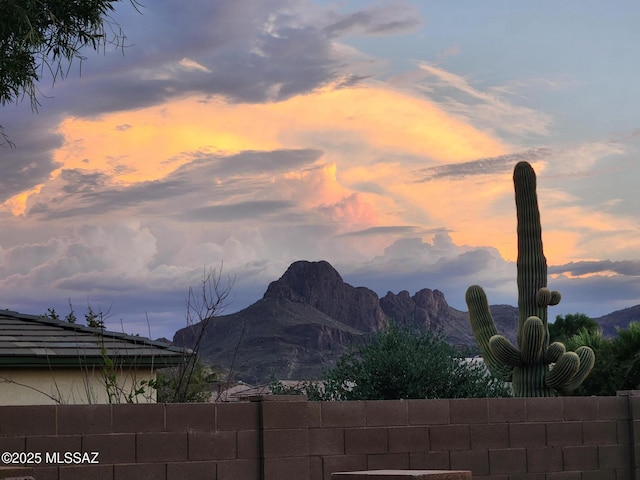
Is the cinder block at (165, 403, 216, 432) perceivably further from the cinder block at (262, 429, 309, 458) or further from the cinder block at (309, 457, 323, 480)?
the cinder block at (309, 457, 323, 480)

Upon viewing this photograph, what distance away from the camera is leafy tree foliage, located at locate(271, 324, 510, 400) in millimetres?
16625

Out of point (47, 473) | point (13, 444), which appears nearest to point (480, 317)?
point (47, 473)

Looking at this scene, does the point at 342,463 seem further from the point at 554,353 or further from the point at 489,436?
the point at 554,353

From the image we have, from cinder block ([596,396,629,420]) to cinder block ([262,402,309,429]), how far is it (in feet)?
15.4

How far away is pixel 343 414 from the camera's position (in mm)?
11555

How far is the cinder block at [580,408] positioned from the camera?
13.5m

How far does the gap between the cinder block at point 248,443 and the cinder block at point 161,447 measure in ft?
1.98

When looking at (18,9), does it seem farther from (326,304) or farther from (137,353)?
(326,304)

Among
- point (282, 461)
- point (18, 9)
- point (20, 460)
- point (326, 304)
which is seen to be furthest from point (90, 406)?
point (326, 304)

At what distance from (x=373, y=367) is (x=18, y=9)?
25.5ft

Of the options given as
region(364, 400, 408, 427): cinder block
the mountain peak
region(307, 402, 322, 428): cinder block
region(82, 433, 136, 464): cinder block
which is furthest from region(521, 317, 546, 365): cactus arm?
the mountain peak

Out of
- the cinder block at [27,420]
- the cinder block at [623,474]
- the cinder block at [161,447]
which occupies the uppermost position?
the cinder block at [27,420]

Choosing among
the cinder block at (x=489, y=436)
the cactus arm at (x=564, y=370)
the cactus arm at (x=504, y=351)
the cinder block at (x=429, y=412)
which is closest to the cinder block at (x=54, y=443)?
the cinder block at (x=429, y=412)

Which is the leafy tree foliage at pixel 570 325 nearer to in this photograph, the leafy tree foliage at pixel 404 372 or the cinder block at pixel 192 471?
the leafy tree foliage at pixel 404 372
